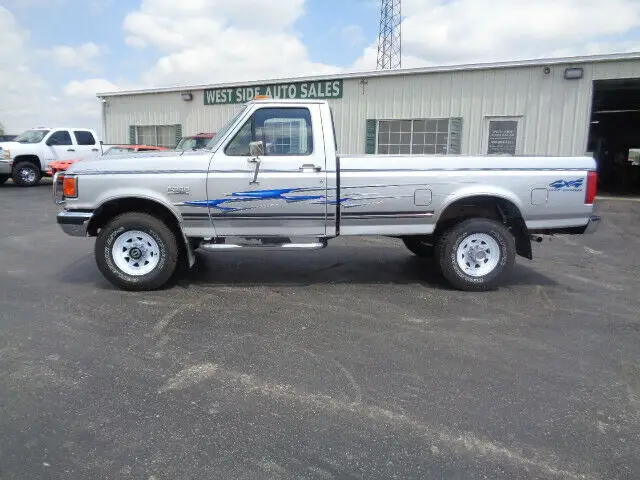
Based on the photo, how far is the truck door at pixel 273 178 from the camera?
5.57 m

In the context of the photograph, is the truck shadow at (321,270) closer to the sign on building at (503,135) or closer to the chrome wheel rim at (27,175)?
the sign on building at (503,135)

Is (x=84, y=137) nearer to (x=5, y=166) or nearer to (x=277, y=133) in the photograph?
(x=5, y=166)

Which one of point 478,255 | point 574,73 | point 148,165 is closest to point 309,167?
point 148,165

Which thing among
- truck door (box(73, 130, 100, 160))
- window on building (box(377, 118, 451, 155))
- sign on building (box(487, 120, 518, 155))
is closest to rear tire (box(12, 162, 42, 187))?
truck door (box(73, 130, 100, 160))

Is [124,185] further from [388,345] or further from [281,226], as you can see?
[388,345]

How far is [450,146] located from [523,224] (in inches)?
423

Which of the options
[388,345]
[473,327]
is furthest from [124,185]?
[473,327]

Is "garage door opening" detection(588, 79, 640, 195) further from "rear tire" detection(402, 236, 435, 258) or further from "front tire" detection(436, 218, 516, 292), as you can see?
"front tire" detection(436, 218, 516, 292)

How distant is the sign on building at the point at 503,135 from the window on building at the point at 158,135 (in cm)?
1273

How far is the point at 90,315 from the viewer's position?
4922 millimetres

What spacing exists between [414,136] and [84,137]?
1204 cm

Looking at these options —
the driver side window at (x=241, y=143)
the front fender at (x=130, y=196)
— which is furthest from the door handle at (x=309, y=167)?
the front fender at (x=130, y=196)

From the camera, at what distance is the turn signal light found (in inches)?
218

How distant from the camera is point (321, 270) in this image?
6875 mm
